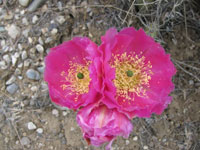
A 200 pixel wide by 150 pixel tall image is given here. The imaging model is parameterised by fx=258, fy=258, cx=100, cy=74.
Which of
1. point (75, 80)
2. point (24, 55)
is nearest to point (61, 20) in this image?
point (24, 55)

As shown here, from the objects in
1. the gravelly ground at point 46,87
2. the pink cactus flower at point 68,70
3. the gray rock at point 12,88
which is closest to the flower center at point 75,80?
the pink cactus flower at point 68,70

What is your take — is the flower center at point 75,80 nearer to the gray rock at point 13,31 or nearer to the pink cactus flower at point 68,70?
the pink cactus flower at point 68,70

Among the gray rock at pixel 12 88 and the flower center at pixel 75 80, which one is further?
the gray rock at pixel 12 88

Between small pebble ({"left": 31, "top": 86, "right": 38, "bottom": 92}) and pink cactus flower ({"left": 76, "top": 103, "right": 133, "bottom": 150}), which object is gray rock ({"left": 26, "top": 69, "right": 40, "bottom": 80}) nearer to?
small pebble ({"left": 31, "top": 86, "right": 38, "bottom": 92})

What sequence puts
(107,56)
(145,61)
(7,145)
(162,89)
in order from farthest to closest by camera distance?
1. (7,145)
2. (145,61)
3. (162,89)
4. (107,56)

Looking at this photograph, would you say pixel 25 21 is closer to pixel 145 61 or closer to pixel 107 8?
pixel 107 8

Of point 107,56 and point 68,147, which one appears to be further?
point 68,147

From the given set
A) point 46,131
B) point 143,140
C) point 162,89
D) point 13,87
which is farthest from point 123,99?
point 13,87
